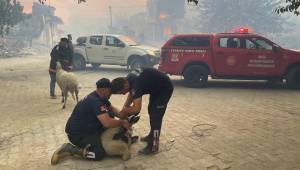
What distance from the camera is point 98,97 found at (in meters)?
5.42

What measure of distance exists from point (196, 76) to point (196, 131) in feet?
18.5

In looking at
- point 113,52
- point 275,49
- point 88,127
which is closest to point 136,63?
point 113,52

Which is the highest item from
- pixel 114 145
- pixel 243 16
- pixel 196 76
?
pixel 243 16

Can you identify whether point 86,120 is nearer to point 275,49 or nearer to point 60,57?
point 60,57

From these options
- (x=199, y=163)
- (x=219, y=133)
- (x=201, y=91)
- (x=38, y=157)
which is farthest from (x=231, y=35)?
(x=38, y=157)

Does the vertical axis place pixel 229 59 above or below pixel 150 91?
above

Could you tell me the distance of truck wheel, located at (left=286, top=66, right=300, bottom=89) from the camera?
11664 millimetres

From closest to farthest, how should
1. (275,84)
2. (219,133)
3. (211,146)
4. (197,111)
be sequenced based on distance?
(211,146), (219,133), (197,111), (275,84)

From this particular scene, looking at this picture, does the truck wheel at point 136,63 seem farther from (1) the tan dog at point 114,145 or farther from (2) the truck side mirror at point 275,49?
(1) the tan dog at point 114,145

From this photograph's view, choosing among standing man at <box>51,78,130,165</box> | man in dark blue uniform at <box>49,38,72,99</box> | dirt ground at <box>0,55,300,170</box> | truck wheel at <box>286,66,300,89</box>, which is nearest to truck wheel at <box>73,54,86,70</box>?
dirt ground at <box>0,55,300,170</box>

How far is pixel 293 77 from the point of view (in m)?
11.7

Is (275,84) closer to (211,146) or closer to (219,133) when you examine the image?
(219,133)

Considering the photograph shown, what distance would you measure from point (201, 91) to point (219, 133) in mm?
5021

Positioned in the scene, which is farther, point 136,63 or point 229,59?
point 136,63
